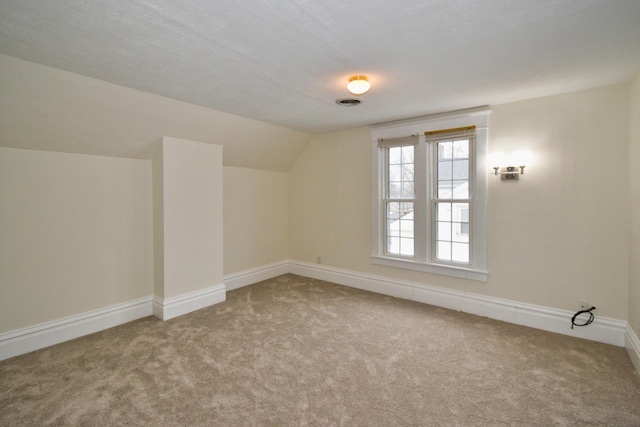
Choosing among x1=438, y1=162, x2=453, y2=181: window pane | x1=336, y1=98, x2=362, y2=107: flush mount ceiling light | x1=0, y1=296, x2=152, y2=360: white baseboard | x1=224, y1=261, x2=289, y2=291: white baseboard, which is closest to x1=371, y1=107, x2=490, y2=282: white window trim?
x1=438, y1=162, x2=453, y2=181: window pane

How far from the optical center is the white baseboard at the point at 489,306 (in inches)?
116

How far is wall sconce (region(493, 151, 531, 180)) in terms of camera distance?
329cm

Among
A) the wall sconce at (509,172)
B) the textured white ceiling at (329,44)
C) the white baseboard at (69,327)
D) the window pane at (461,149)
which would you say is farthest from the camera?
the window pane at (461,149)

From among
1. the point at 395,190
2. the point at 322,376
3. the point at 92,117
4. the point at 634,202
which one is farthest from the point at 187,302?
the point at 634,202

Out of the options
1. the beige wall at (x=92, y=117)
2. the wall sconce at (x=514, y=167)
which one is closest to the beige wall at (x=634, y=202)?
the wall sconce at (x=514, y=167)

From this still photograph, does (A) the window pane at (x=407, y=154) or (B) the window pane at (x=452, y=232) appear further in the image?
(A) the window pane at (x=407, y=154)

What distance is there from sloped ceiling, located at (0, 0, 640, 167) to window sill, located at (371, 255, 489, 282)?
2036 mm

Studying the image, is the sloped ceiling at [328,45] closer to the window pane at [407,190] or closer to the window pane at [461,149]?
the window pane at [461,149]

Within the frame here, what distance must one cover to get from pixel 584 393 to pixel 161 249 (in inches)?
165

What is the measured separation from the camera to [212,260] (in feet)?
13.5

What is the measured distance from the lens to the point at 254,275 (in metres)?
5.03

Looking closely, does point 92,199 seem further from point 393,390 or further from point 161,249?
point 393,390

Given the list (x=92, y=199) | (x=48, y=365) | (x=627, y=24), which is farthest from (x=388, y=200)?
(x=48, y=365)

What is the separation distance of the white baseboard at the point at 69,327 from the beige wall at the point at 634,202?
16.3 feet
